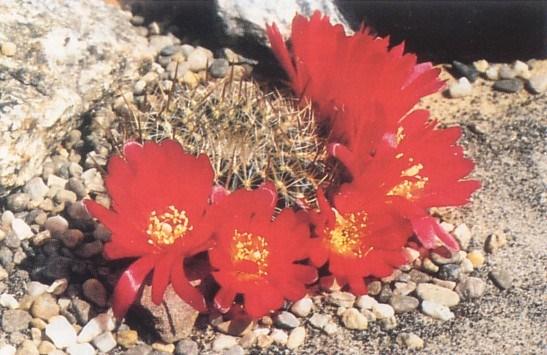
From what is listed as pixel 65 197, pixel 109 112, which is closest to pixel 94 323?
pixel 65 197

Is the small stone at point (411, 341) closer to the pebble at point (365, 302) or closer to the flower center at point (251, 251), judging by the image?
the pebble at point (365, 302)

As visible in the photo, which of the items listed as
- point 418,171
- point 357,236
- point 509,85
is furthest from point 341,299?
point 509,85

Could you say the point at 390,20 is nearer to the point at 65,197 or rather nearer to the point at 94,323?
the point at 65,197

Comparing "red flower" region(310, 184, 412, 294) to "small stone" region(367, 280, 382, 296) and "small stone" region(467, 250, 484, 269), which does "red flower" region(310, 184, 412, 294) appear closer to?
"small stone" region(367, 280, 382, 296)

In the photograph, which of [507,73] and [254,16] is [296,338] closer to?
[254,16]

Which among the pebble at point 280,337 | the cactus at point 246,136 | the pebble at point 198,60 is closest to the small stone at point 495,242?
the cactus at point 246,136
